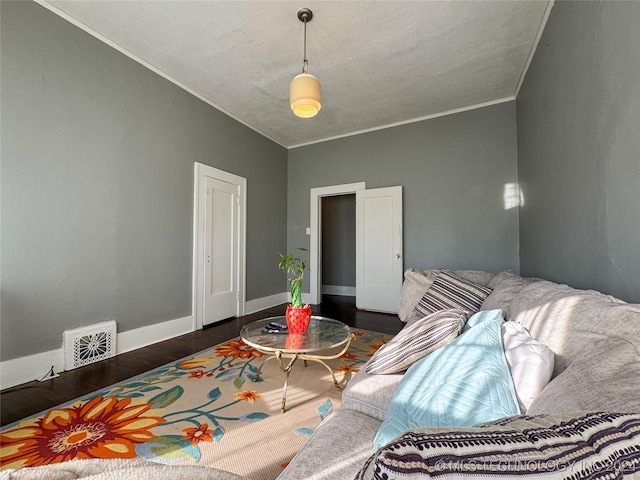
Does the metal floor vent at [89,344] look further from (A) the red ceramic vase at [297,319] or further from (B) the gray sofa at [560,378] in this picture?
(B) the gray sofa at [560,378]

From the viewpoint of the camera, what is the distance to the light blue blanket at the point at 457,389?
31.6 inches

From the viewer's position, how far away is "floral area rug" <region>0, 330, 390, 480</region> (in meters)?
1.44

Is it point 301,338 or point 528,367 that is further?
point 301,338

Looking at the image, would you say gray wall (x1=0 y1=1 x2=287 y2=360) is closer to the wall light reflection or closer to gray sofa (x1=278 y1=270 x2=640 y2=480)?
gray sofa (x1=278 y1=270 x2=640 y2=480)

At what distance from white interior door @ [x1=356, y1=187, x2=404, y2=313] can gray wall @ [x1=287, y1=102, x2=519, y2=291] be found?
0.54ft

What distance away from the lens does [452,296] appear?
2.44 meters

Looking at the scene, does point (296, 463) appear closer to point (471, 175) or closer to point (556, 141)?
point (556, 141)

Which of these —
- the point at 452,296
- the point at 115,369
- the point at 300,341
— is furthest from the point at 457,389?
the point at 115,369

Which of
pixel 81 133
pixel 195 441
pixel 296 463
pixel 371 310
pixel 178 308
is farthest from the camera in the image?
pixel 371 310

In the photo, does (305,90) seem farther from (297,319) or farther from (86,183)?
(86,183)

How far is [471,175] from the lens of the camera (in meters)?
4.07

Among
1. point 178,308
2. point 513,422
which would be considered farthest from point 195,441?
point 178,308

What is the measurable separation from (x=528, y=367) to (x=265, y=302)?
14.3 feet

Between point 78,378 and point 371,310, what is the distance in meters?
3.69
